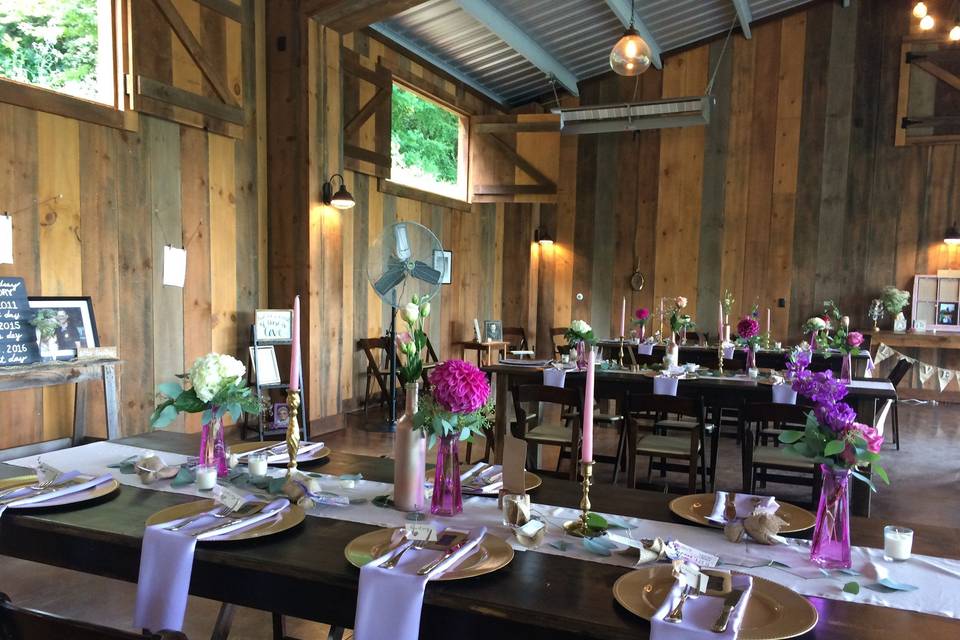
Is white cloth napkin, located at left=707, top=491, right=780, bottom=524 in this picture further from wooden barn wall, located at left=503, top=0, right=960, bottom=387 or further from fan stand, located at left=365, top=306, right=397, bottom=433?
wooden barn wall, located at left=503, top=0, right=960, bottom=387

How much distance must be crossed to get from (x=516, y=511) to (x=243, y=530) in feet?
1.97

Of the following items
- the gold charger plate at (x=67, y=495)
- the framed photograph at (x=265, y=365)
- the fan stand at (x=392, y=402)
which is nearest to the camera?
the gold charger plate at (x=67, y=495)

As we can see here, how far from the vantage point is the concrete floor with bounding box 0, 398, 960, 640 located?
2537 mm

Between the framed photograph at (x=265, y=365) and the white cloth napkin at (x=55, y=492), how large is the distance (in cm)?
320

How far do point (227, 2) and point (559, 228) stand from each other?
564 centimetres

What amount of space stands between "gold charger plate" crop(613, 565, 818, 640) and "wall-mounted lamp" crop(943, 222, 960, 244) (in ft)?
27.5

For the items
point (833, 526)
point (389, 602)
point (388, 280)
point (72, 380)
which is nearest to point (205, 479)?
point (389, 602)

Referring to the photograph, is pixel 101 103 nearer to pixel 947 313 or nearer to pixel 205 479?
pixel 205 479

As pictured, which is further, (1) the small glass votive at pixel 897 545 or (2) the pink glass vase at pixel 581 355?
(2) the pink glass vase at pixel 581 355

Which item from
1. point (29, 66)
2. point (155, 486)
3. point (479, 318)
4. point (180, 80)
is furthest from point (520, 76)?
point (155, 486)

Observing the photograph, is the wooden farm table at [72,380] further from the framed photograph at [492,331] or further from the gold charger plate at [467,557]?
the framed photograph at [492,331]

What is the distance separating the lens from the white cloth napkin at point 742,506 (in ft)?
5.12

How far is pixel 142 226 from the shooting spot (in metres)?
4.32

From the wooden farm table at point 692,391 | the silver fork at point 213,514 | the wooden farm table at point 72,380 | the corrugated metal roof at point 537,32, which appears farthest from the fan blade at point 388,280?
the corrugated metal roof at point 537,32
